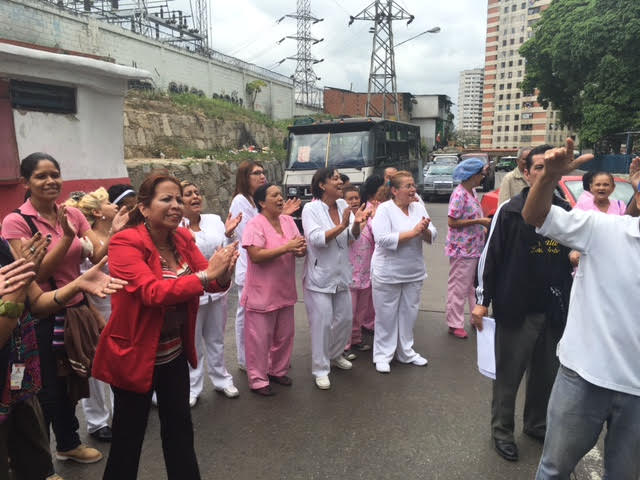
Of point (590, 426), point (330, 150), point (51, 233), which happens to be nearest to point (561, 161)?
point (590, 426)

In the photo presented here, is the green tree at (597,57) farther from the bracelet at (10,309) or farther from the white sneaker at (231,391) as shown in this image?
the bracelet at (10,309)

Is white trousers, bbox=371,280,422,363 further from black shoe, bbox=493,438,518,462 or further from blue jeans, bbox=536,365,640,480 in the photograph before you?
blue jeans, bbox=536,365,640,480

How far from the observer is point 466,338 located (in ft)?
16.4

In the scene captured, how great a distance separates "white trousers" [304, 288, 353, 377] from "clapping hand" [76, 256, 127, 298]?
207 centimetres

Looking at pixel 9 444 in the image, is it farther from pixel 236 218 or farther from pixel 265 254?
pixel 236 218

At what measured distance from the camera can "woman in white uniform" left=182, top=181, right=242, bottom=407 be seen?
364cm

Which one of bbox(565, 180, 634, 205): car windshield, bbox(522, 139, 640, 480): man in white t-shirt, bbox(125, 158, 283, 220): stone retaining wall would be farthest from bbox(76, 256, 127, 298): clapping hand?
bbox(125, 158, 283, 220): stone retaining wall

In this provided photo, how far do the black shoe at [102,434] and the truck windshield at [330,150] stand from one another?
867 cm

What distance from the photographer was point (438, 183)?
1859cm

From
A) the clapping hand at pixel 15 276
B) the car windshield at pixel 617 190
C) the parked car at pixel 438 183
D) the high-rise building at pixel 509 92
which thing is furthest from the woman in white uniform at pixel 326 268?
the high-rise building at pixel 509 92

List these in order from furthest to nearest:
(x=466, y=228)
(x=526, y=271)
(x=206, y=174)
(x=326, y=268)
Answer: (x=206, y=174) < (x=466, y=228) < (x=326, y=268) < (x=526, y=271)

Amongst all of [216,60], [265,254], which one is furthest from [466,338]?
[216,60]

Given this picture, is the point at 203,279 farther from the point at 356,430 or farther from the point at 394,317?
the point at 394,317

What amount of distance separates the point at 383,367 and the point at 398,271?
87 cm
